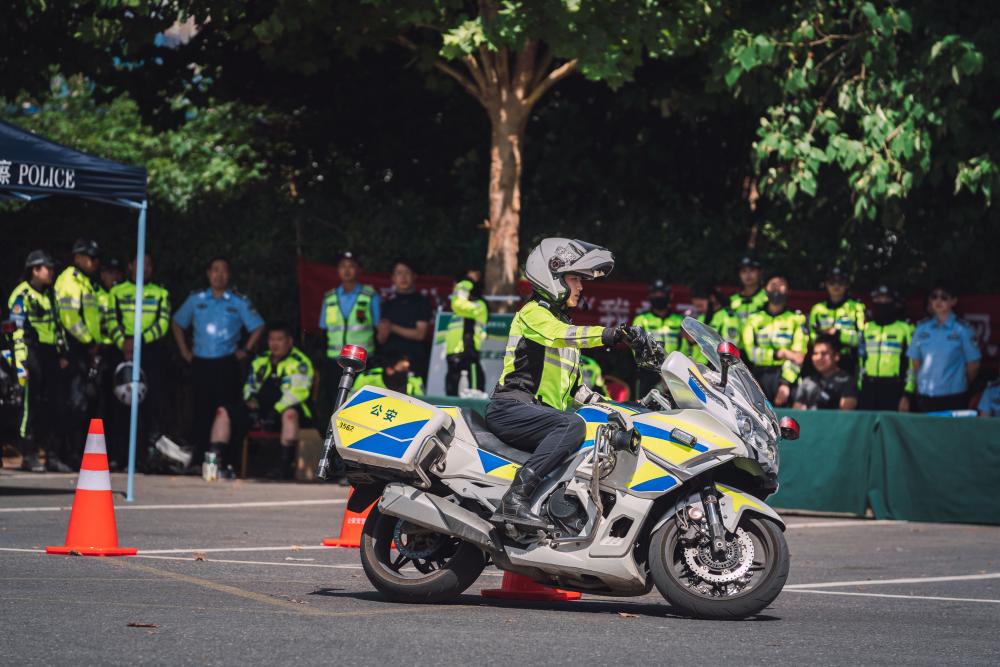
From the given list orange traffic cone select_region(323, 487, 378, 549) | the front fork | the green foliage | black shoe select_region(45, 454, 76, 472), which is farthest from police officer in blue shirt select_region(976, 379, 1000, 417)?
black shoe select_region(45, 454, 76, 472)

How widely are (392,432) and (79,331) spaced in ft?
32.3

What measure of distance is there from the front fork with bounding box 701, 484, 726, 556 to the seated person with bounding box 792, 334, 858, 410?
8.47 metres

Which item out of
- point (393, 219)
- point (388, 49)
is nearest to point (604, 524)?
point (393, 219)

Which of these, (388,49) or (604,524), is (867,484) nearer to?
(604,524)

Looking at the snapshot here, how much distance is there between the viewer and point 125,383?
18.0 m

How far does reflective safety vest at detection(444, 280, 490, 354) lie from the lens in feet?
60.5

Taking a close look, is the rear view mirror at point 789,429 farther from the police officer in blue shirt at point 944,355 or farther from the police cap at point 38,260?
the police cap at point 38,260

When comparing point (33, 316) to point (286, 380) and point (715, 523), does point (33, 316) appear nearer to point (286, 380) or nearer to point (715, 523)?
point (286, 380)

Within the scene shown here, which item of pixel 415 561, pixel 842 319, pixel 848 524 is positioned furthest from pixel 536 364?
pixel 842 319

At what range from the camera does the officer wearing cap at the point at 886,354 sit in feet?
55.8

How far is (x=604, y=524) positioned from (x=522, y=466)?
0.51m

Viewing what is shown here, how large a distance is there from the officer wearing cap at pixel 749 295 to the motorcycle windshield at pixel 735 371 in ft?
26.6

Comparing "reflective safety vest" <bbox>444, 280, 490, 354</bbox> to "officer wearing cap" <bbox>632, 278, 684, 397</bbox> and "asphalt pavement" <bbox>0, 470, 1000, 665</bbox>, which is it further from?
"asphalt pavement" <bbox>0, 470, 1000, 665</bbox>

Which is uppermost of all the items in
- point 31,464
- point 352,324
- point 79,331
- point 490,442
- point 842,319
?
point 842,319
